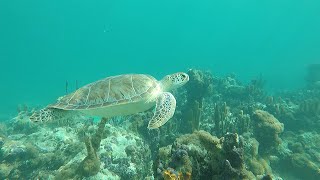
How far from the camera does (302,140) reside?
1088 centimetres

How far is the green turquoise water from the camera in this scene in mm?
105938

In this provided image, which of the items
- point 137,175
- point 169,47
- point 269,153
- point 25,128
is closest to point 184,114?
point 269,153

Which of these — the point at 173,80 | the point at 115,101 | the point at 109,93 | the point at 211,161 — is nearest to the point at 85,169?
the point at 115,101

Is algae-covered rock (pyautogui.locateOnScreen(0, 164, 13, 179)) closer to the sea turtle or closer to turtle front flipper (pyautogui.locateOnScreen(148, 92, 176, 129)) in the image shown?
the sea turtle

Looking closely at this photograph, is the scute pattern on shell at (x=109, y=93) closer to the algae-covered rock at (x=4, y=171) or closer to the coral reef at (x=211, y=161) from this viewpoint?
the coral reef at (x=211, y=161)

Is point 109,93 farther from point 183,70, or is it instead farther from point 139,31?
point 139,31

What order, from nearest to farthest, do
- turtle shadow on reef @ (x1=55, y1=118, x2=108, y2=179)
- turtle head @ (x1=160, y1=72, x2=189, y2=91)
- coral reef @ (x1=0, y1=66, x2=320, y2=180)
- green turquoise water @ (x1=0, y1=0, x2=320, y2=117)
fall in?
coral reef @ (x1=0, y1=66, x2=320, y2=180) < turtle shadow on reef @ (x1=55, y1=118, x2=108, y2=179) < turtle head @ (x1=160, y1=72, x2=189, y2=91) < green turquoise water @ (x1=0, y1=0, x2=320, y2=117)

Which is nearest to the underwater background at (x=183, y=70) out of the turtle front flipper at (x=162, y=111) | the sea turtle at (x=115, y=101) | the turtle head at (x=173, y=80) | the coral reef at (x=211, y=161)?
the coral reef at (x=211, y=161)

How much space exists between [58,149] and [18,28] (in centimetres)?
13708

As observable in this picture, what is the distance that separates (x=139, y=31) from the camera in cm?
15112

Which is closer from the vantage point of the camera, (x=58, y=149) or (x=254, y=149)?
(x=254, y=149)

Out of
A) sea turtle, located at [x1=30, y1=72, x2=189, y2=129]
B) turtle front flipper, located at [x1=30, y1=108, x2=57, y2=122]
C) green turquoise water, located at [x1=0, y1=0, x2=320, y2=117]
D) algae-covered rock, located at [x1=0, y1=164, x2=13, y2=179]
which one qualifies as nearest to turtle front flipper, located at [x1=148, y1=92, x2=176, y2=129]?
sea turtle, located at [x1=30, y1=72, x2=189, y2=129]

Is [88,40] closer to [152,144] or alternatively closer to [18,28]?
[18,28]

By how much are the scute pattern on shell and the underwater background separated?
169 centimetres
